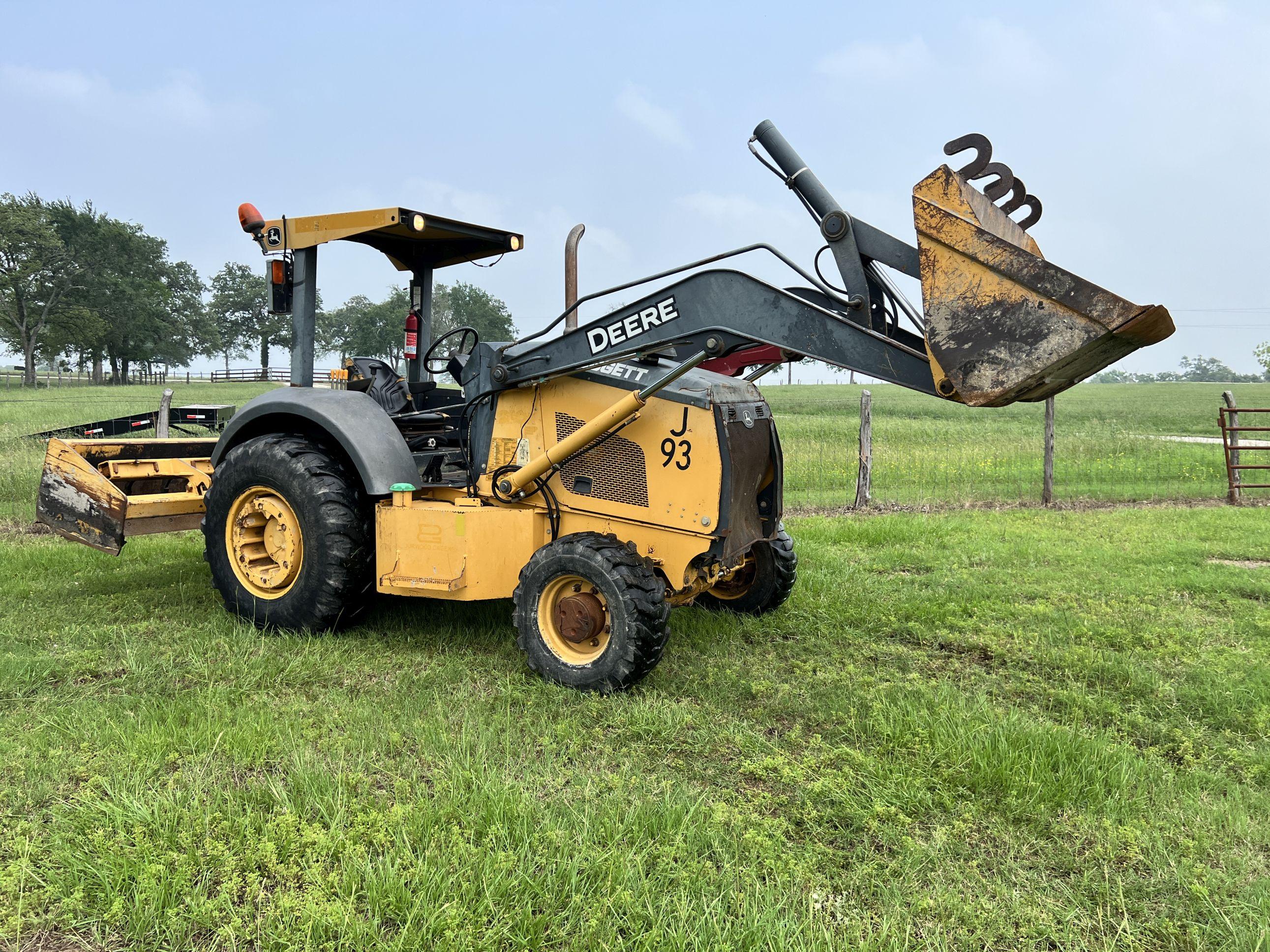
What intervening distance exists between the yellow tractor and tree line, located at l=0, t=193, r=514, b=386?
1461 inches

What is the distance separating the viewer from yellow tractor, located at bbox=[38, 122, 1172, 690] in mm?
3721

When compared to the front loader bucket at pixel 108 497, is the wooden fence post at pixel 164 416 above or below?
above

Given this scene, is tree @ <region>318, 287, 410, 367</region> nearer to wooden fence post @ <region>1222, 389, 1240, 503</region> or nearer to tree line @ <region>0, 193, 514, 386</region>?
tree line @ <region>0, 193, 514, 386</region>

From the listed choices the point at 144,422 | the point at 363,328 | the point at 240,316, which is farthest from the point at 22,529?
the point at 240,316

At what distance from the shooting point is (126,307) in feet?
189

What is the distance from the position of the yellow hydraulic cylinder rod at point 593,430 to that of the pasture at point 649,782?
1.05m

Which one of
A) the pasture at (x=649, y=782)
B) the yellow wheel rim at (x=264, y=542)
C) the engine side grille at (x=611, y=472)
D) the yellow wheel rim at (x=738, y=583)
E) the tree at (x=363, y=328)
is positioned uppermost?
the tree at (x=363, y=328)

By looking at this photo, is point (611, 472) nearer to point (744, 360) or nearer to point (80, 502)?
point (744, 360)

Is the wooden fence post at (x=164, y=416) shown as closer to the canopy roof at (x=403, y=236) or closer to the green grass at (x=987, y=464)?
the canopy roof at (x=403, y=236)

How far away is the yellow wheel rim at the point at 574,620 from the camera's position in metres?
4.55

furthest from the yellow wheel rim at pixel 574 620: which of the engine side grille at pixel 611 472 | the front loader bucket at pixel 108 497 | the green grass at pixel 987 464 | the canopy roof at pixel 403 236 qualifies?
the green grass at pixel 987 464

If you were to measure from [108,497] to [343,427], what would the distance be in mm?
1920

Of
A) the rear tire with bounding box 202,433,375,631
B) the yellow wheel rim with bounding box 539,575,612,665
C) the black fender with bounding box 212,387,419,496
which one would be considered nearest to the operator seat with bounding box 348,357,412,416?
the black fender with bounding box 212,387,419,496

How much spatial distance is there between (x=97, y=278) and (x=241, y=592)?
62.3 metres
